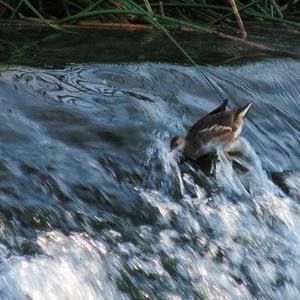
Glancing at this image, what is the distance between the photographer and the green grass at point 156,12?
18.8ft

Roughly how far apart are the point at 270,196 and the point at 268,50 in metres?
1.86

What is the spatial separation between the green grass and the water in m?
0.80

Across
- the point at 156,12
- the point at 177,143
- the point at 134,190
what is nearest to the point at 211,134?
the point at 177,143

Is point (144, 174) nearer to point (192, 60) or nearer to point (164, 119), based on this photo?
point (164, 119)

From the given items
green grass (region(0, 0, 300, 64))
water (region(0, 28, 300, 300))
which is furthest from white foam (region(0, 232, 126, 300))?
green grass (region(0, 0, 300, 64))

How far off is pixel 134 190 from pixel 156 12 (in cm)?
309

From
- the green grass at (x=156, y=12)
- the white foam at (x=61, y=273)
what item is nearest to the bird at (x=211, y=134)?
the white foam at (x=61, y=273)

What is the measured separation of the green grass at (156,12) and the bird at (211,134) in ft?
4.62

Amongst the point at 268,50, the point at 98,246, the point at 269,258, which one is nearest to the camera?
the point at 98,246

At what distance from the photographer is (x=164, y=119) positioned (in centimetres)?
420

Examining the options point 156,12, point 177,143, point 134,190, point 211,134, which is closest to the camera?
point 134,190

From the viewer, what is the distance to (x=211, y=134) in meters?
4.04

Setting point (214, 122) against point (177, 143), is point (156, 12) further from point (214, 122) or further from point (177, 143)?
point (177, 143)

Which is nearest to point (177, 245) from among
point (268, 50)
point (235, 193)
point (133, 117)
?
point (235, 193)
